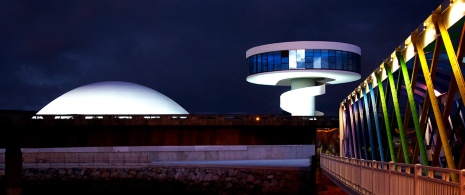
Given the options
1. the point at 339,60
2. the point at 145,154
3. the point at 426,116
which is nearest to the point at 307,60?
the point at 339,60

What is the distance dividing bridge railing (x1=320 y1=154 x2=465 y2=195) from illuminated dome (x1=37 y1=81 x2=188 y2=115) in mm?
101564

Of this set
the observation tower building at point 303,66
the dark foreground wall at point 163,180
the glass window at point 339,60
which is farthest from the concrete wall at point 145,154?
the glass window at point 339,60

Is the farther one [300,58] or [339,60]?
[339,60]

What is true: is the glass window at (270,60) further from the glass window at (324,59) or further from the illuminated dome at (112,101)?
the illuminated dome at (112,101)

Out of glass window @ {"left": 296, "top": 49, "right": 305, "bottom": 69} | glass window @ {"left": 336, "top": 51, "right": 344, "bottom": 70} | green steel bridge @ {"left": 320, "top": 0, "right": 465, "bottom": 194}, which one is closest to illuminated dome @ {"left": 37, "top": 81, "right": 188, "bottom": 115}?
glass window @ {"left": 296, "top": 49, "right": 305, "bottom": 69}

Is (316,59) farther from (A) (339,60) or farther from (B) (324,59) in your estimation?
(A) (339,60)

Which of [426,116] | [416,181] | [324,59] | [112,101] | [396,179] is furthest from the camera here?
[112,101]

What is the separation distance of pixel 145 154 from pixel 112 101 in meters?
29.7

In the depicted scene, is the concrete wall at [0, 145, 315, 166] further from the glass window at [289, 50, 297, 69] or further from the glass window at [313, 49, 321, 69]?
the glass window at [313, 49, 321, 69]

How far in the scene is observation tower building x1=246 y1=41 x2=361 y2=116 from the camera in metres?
118

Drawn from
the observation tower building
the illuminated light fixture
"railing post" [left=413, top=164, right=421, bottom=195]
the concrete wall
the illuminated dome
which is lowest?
"railing post" [left=413, top=164, right=421, bottom=195]

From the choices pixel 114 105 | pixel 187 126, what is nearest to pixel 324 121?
pixel 187 126

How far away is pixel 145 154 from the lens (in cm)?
11112

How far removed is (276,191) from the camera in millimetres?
85750
